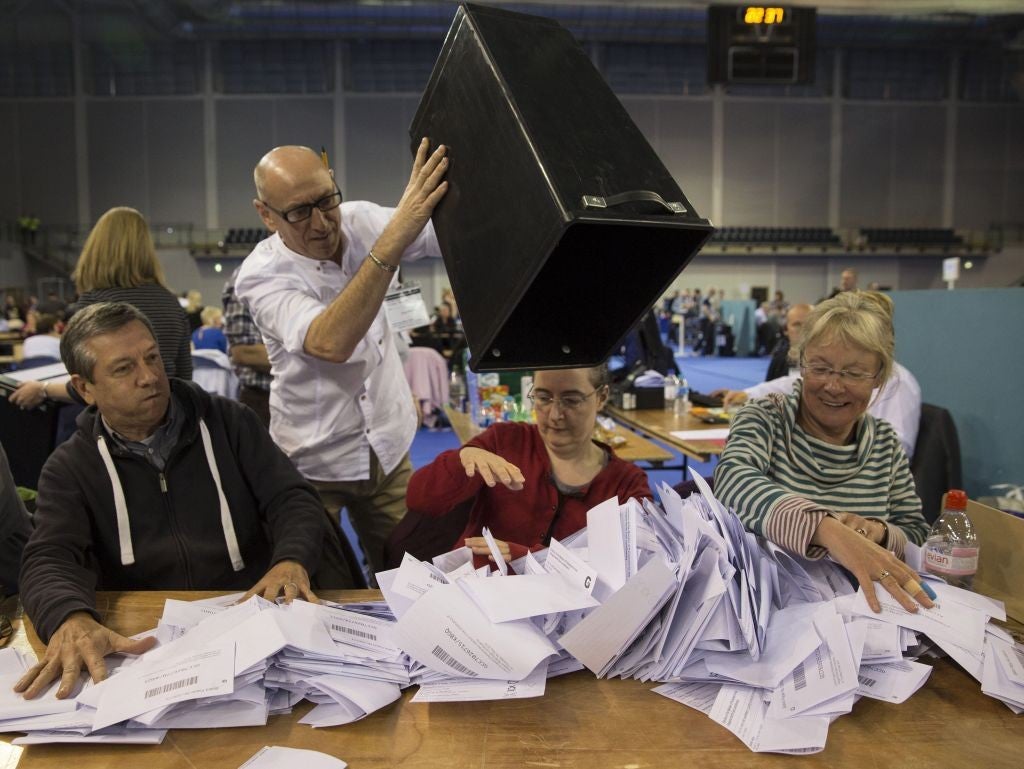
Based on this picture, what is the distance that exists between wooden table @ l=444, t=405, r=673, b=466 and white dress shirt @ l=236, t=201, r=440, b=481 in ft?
3.32

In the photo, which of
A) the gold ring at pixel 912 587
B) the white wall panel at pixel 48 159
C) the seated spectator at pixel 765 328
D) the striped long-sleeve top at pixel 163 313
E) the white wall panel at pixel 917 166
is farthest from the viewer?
the white wall panel at pixel 917 166

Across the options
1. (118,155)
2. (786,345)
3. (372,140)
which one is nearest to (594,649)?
(786,345)

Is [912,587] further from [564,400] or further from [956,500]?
[564,400]

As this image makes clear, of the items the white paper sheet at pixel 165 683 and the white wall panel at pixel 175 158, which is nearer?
the white paper sheet at pixel 165 683

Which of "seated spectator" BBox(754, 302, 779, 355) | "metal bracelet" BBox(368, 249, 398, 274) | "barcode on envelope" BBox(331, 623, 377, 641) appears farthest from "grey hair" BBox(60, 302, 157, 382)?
"seated spectator" BBox(754, 302, 779, 355)

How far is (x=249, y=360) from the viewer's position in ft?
10.1

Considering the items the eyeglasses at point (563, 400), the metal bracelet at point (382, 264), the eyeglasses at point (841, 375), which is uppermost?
the metal bracelet at point (382, 264)

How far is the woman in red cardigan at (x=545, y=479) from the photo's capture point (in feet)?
5.61

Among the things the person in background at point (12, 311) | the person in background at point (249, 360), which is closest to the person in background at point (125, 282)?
the person in background at point (249, 360)

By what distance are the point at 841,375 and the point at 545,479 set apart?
676 mm

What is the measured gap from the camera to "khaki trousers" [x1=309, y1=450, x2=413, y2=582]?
2.07 metres

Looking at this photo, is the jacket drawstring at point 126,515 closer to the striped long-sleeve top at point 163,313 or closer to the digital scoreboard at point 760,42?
the striped long-sleeve top at point 163,313

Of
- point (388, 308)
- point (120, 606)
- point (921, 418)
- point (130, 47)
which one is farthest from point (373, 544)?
point (130, 47)

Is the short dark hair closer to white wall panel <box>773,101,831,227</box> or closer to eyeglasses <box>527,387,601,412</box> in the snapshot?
eyeglasses <box>527,387,601,412</box>
